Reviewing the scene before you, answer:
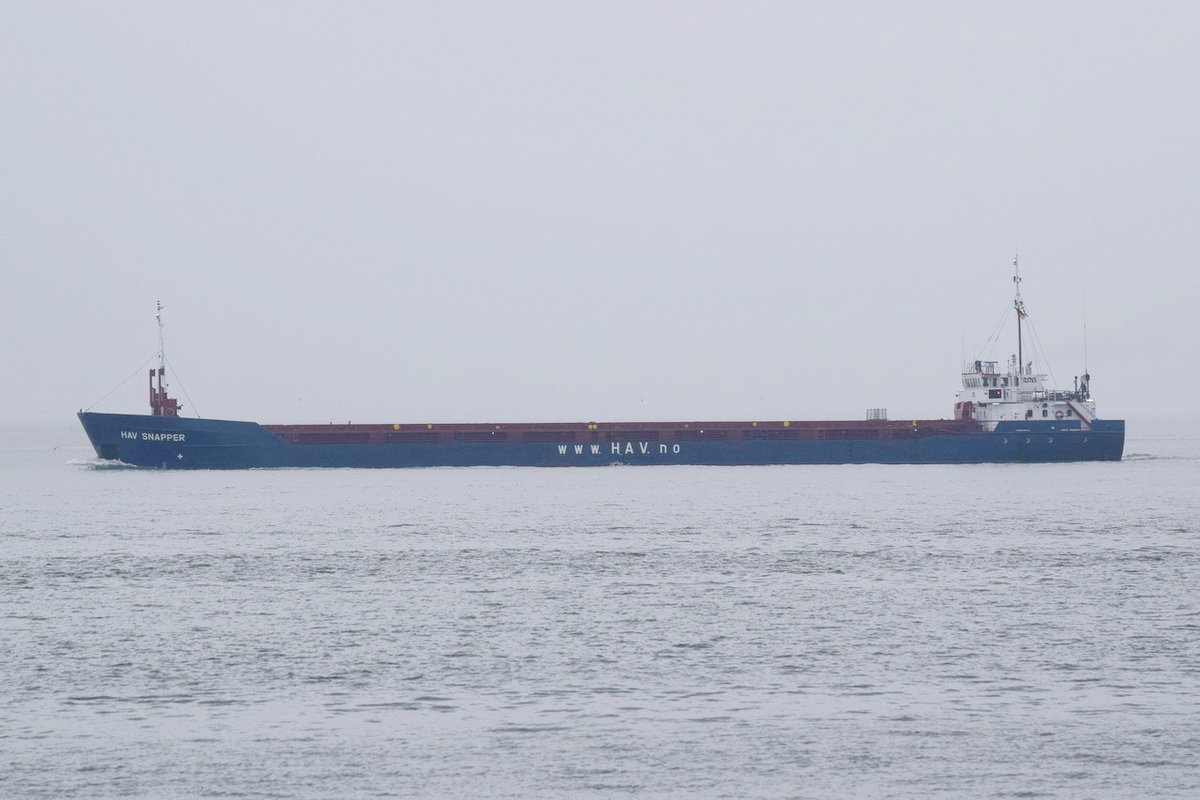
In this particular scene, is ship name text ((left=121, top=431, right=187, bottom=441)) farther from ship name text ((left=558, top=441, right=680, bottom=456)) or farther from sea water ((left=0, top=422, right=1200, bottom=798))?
sea water ((left=0, top=422, right=1200, bottom=798))

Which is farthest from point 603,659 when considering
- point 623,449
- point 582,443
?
point 623,449

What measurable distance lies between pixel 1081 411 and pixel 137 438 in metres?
52.9

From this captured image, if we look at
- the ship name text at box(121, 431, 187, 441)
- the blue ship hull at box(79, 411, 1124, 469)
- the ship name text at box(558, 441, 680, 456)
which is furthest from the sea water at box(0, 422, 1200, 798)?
the ship name text at box(558, 441, 680, 456)

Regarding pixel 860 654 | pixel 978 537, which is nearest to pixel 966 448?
Answer: pixel 978 537

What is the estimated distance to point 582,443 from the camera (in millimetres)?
72938

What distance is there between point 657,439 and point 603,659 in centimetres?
5272

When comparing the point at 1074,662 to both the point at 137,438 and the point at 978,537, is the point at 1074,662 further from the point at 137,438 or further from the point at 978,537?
the point at 137,438

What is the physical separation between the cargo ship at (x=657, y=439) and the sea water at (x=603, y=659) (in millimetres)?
24735

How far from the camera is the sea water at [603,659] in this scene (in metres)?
15.3

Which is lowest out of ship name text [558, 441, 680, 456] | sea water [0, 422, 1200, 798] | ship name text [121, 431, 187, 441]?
sea water [0, 422, 1200, 798]

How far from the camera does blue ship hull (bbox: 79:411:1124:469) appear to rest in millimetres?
69875

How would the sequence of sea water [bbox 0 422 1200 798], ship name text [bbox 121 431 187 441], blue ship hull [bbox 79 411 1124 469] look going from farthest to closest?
blue ship hull [bbox 79 411 1124 469] < ship name text [bbox 121 431 187 441] < sea water [bbox 0 422 1200 798]

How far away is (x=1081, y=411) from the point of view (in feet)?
243

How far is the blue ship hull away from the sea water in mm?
24674
